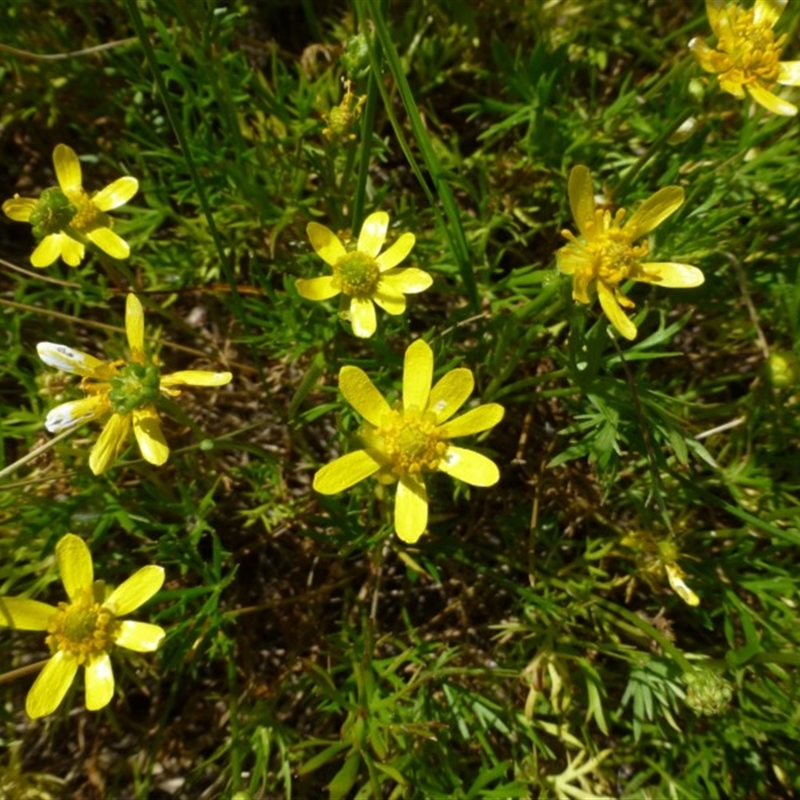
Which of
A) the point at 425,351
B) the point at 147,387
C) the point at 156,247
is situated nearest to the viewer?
the point at 147,387

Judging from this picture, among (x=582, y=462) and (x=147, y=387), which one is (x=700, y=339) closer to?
(x=582, y=462)

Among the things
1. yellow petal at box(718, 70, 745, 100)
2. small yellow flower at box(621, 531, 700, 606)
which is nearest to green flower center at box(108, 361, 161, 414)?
small yellow flower at box(621, 531, 700, 606)

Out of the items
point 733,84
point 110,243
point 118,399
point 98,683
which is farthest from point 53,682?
point 733,84

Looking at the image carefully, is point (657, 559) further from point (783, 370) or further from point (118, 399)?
point (118, 399)

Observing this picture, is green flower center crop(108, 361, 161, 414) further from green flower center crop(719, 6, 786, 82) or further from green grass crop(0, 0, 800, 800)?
green flower center crop(719, 6, 786, 82)

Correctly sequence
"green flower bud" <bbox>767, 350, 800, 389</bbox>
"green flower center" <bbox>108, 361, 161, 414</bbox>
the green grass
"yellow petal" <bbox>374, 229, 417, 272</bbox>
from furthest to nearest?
the green grass → "yellow petal" <bbox>374, 229, 417, 272</bbox> → "green flower bud" <bbox>767, 350, 800, 389</bbox> → "green flower center" <bbox>108, 361, 161, 414</bbox>

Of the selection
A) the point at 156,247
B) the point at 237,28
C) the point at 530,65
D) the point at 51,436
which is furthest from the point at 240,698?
the point at 237,28

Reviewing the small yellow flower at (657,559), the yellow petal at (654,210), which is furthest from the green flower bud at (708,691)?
the yellow petal at (654,210)
